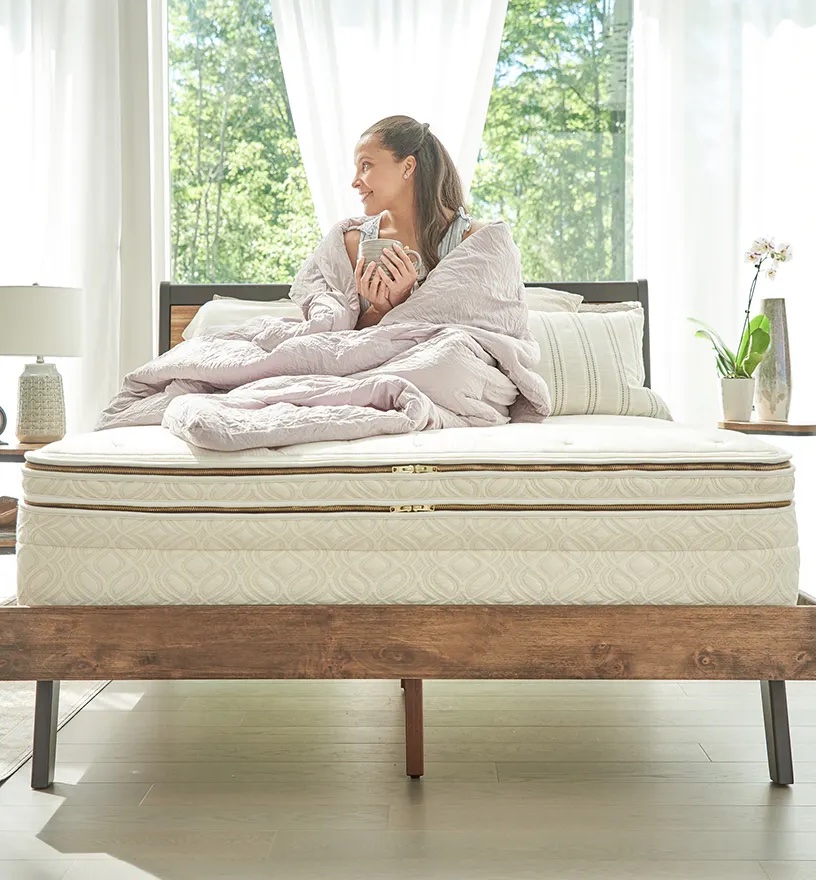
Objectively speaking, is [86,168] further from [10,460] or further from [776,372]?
[776,372]

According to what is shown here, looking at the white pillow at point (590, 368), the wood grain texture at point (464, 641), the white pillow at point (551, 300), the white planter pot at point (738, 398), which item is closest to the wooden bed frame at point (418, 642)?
→ the wood grain texture at point (464, 641)

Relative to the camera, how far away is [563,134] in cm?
417

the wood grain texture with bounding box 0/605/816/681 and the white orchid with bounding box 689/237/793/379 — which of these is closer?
the wood grain texture with bounding box 0/605/816/681

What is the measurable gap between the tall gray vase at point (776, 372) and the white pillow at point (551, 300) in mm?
614

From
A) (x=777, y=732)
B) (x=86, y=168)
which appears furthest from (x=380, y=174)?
(x=86, y=168)

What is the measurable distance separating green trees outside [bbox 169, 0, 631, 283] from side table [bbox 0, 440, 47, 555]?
1483 millimetres

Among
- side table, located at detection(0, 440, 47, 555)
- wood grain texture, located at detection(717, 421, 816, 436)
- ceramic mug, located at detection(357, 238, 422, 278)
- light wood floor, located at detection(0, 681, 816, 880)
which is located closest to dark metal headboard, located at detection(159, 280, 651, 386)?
wood grain texture, located at detection(717, 421, 816, 436)

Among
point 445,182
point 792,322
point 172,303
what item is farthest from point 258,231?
point 792,322

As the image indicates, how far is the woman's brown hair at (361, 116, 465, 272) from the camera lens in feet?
8.83

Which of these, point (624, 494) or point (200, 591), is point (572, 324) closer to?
point (624, 494)

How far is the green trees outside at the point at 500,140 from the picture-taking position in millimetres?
4152

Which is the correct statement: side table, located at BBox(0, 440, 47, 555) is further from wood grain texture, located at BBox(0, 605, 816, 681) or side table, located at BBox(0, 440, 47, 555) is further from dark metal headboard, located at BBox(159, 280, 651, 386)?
wood grain texture, located at BBox(0, 605, 816, 681)

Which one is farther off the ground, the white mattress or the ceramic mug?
the ceramic mug

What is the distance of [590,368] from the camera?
9.29ft
